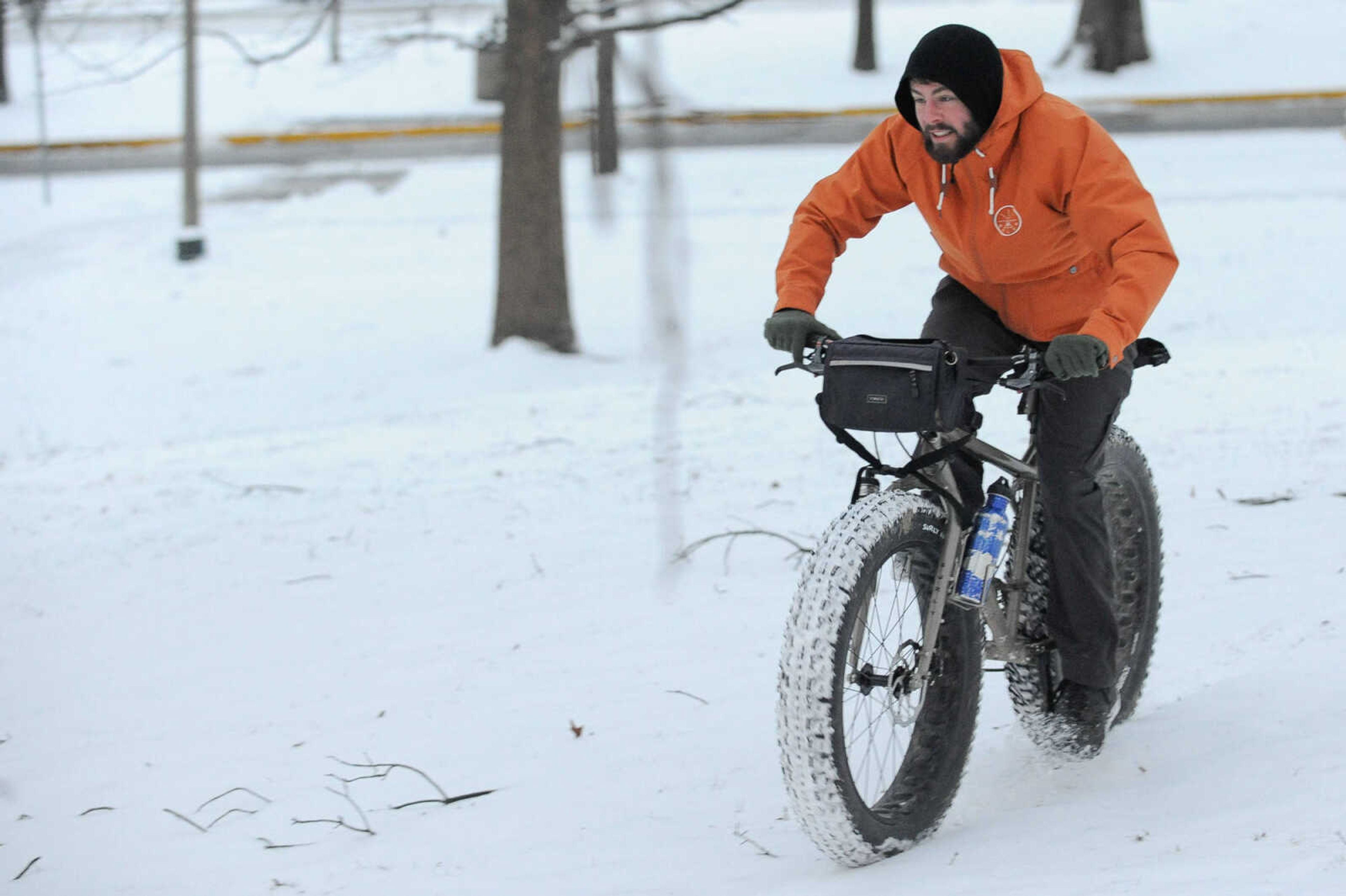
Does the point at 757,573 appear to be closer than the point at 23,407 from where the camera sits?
Yes

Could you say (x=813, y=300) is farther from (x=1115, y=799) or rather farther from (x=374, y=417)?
(x=374, y=417)

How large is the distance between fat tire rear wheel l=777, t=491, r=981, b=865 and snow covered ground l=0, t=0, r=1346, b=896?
0.40 ft

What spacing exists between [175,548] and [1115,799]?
4.66 m

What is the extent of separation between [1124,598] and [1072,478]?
28.9 inches

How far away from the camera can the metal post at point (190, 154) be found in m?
16.9

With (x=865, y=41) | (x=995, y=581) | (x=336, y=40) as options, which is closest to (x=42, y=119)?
(x=336, y=40)

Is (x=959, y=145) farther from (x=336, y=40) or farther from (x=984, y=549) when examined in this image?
(x=336, y=40)

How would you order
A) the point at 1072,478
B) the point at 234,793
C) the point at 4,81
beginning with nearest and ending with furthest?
the point at 1072,478 < the point at 234,793 < the point at 4,81

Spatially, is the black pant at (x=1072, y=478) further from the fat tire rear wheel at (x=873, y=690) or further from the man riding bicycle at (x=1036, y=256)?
the fat tire rear wheel at (x=873, y=690)

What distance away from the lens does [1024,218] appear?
130 inches

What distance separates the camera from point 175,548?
6.78 m

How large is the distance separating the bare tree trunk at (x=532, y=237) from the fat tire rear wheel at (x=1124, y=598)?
744 centimetres

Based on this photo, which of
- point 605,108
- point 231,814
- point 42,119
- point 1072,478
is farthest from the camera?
point 42,119

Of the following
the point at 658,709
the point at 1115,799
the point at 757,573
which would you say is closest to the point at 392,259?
the point at 757,573
